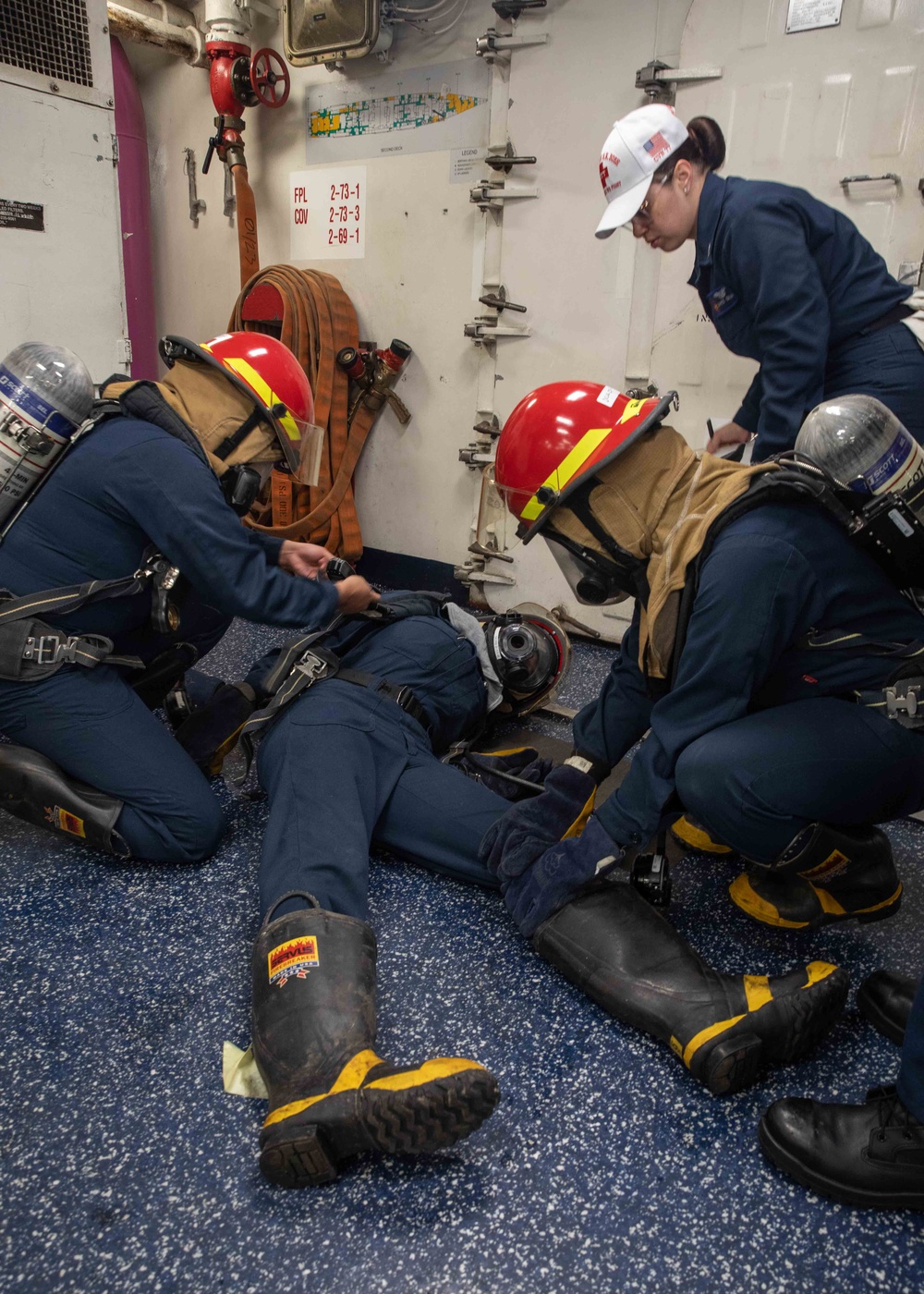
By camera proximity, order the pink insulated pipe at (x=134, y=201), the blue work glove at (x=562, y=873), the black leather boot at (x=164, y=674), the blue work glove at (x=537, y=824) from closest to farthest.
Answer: the blue work glove at (x=562, y=873) → the blue work glove at (x=537, y=824) → the black leather boot at (x=164, y=674) → the pink insulated pipe at (x=134, y=201)

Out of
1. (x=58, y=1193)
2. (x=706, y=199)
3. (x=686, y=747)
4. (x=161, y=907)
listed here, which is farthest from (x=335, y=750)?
(x=706, y=199)

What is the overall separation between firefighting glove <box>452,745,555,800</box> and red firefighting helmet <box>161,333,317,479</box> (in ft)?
3.17

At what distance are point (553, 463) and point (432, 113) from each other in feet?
9.89

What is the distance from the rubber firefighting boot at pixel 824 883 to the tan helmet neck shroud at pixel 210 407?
1588 millimetres

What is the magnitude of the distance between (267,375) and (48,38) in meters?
2.03

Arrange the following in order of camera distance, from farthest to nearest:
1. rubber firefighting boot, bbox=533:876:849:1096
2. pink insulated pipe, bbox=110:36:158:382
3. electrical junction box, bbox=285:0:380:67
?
1. pink insulated pipe, bbox=110:36:158:382
2. electrical junction box, bbox=285:0:380:67
3. rubber firefighting boot, bbox=533:876:849:1096

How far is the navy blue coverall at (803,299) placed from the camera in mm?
Result: 2221

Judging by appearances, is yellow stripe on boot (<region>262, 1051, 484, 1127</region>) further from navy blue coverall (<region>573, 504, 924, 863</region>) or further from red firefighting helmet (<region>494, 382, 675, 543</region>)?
red firefighting helmet (<region>494, 382, 675, 543</region>)

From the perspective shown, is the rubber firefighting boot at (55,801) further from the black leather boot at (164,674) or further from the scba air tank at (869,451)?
the scba air tank at (869,451)

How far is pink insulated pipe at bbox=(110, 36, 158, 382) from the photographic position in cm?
489

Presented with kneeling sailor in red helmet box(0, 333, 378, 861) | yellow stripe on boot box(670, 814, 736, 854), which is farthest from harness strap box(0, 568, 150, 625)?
yellow stripe on boot box(670, 814, 736, 854)

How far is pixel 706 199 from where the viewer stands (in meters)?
2.35

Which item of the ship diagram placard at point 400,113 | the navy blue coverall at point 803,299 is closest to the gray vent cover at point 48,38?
the ship diagram placard at point 400,113

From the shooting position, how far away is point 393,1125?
3.95 feet
